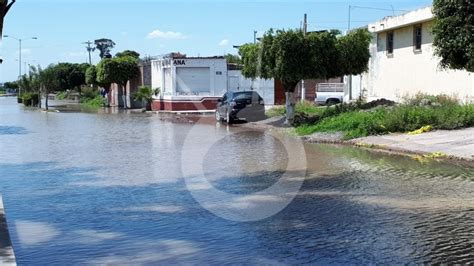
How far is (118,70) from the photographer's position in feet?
192

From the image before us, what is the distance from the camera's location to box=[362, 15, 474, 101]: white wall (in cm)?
2555

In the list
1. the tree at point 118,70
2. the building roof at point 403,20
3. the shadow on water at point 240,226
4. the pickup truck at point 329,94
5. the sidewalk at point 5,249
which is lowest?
the shadow on water at point 240,226

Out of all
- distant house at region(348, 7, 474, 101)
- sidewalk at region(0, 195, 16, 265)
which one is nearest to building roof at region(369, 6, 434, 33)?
distant house at region(348, 7, 474, 101)

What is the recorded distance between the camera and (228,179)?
12.4 m

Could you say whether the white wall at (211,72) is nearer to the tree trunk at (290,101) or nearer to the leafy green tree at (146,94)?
the leafy green tree at (146,94)

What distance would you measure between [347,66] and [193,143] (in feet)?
31.4

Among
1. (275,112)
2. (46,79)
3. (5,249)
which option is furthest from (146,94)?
(5,249)

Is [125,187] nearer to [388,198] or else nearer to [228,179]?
[228,179]

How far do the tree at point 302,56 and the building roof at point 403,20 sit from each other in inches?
96.7

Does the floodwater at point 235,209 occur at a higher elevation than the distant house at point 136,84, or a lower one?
lower

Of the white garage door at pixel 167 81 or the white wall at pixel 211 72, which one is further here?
the white garage door at pixel 167 81

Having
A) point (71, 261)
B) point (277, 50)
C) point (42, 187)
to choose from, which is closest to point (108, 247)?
point (71, 261)

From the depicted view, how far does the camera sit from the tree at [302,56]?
24.7 metres

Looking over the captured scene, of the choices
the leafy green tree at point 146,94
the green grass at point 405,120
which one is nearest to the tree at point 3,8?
the green grass at point 405,120
